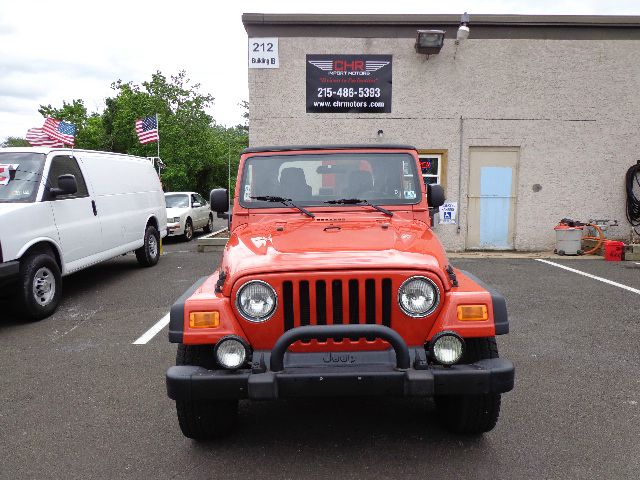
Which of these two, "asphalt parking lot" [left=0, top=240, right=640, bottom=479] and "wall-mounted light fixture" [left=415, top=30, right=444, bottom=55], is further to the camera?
"wall-mounted light fixture" [left=415, top=30, right=444, bottom=55]

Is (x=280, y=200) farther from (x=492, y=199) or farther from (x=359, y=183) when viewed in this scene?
(x=492, y=199)

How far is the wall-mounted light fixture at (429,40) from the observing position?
10.5 meters

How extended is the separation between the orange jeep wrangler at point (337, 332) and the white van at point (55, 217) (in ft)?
12.2

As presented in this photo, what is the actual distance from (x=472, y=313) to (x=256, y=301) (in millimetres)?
1166

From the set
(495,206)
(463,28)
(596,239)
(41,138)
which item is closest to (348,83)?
(463,28)

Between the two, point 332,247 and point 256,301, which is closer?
point 256,301

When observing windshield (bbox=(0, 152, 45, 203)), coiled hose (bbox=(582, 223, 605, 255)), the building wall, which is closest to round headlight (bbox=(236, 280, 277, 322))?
windshield (bbox=(0, 152, 45, 203))

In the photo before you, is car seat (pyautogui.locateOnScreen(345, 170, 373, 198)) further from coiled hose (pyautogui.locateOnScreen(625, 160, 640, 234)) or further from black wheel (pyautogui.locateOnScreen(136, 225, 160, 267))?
coiled hose (pyautogui.locateOnScreen(625, 160, 640, 234))

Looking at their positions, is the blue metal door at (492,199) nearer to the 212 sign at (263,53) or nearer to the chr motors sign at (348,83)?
the chr motors sign at (348,83)

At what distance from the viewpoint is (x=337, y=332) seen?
100 inches

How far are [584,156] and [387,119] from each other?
14.6 feet

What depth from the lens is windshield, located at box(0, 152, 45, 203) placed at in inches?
238

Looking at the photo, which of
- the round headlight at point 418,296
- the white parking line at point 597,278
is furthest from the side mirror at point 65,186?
the white parking line at point 597,278

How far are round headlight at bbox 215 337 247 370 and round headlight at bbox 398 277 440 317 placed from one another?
872 mm
